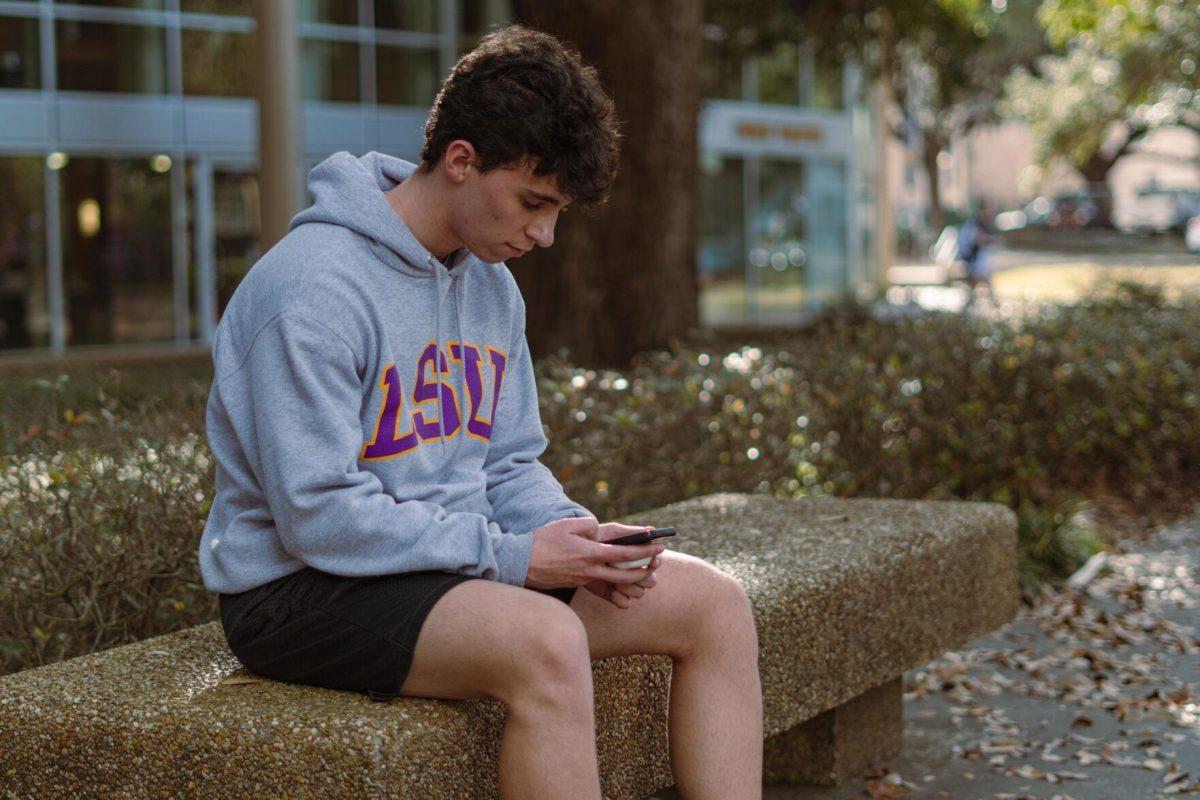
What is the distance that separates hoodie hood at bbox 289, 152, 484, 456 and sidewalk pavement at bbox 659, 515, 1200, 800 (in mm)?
1846

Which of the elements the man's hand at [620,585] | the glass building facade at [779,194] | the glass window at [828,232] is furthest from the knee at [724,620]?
the glass window at [828,232]

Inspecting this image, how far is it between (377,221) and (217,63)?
Answer: 17006mm

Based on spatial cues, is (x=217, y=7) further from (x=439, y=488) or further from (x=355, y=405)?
(x=355, y=405)

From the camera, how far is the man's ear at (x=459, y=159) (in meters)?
2.68

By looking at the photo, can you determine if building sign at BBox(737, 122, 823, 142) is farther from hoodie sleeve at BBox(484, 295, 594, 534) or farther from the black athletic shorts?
the black athletic shorts

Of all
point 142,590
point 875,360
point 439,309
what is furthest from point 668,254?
point 439,309

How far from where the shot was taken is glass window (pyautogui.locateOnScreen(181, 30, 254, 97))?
18.7 metres

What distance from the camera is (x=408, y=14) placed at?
20625 mm

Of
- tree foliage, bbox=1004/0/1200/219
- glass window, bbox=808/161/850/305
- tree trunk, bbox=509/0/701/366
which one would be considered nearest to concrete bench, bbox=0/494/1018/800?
tree trunk, bbox=509/0/701/366

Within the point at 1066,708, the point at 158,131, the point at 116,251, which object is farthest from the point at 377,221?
the point at 158,131

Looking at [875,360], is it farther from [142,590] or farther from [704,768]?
[704,768]

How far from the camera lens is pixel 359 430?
2566 millimetres

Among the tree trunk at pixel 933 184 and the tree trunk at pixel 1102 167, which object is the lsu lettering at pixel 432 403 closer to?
the tree trunk at pixel 933 184

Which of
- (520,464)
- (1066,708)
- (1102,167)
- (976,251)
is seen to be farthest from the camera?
(1102,167)
